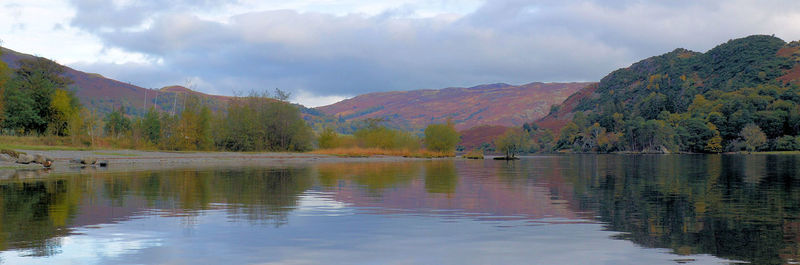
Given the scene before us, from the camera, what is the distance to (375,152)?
89.2m

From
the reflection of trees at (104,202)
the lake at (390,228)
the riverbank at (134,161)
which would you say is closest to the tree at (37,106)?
the riverbank at (134,161)

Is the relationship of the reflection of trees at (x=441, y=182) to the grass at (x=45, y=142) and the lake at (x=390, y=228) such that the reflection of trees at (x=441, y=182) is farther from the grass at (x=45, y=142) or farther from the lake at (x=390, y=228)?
the grass at (x=45, y=142)

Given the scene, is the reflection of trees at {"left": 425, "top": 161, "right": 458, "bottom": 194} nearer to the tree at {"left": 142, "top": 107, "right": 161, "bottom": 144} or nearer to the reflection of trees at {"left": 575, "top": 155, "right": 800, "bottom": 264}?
the reflection of trees at {"left": 575, "top": 155, "right": 800, "bottom": 264}

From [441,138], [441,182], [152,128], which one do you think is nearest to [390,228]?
[441,182]

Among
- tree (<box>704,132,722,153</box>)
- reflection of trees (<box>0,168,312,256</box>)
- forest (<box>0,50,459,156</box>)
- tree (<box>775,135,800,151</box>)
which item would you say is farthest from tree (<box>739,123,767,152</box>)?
reflection of trees (<box>0,168,312,256</box>)

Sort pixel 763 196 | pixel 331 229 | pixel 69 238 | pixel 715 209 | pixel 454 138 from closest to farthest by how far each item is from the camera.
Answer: pixel 69 238 → pixel 331 229 → pixel 715 209 → pixel 763 196 → pixel 454 138

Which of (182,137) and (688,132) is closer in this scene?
(182,137)

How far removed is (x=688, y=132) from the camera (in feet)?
535

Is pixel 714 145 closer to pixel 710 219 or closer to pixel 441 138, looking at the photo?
pixel 441 138

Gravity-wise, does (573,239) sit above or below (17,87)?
below

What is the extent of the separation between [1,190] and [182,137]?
4969cm

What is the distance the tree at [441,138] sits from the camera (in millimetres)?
99500

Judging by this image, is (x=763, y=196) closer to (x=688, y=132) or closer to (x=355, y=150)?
(x=355, y=150)

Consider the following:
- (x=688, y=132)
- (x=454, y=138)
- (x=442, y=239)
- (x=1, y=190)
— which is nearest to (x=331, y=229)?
(x=442, y=239)
